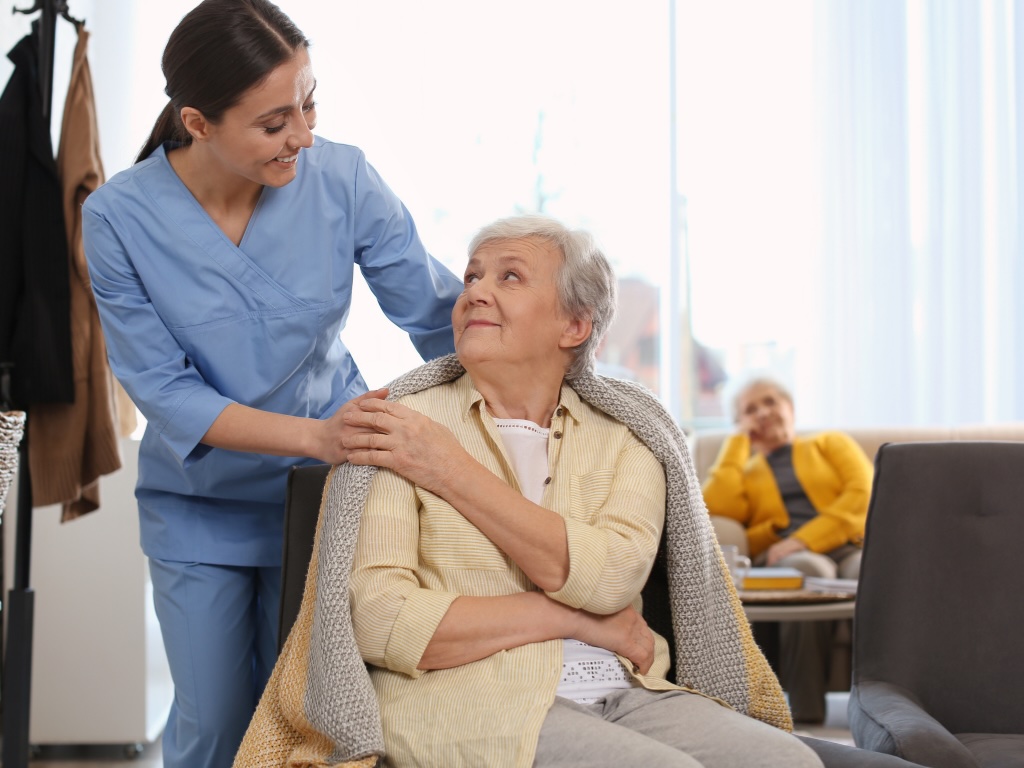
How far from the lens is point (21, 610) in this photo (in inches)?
93.6

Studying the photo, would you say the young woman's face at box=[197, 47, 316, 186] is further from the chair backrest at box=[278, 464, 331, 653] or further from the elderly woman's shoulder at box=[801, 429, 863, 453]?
the elderly woman's shoulder at box=[801, 429, 863, 453]

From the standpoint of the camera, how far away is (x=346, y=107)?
4344mm

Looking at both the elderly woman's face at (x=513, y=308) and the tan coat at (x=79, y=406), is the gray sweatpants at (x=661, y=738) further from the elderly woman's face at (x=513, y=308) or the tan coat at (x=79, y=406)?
the tan coat at (x=79, y=406)

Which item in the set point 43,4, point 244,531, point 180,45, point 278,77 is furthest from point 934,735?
point 43,4

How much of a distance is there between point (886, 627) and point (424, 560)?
2.61ft

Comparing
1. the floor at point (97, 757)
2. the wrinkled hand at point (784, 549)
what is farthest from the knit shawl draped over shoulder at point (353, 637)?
the wrinkled hand at point (784, 549)

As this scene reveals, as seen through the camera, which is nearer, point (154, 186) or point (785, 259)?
point (154, 186)

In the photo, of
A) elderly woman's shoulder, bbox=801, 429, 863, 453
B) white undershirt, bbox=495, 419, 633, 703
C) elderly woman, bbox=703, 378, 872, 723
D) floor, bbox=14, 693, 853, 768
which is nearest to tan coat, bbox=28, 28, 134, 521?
floor, bbox=14, 693, 853, 768

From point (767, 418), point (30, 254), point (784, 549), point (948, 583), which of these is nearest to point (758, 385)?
point (767, 418)

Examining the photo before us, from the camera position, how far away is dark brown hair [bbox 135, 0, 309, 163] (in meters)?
1.43

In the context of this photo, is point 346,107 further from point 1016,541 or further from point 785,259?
point 1016,541

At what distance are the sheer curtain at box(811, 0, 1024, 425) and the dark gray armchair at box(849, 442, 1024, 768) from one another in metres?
2.87

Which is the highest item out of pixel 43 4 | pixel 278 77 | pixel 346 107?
pixel 346 107

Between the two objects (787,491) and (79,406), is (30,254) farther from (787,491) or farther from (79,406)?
(787,491)
